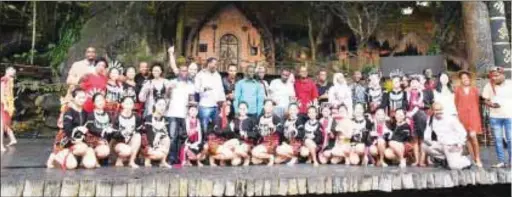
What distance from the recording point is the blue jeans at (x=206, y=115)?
698 cm

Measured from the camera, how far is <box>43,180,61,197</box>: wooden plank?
4.91 metres

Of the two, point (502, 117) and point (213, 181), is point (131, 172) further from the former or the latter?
point (502, 117)

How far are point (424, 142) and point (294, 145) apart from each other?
1.67 meters

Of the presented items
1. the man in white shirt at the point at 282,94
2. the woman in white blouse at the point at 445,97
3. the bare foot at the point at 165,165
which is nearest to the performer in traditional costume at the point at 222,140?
the bare foot at the point at 165,165

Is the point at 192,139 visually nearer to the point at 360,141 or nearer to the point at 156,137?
the point at 156,137

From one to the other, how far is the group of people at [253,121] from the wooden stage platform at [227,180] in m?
0.28

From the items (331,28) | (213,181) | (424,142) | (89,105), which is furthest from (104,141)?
(331,28)

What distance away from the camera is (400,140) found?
6727mm

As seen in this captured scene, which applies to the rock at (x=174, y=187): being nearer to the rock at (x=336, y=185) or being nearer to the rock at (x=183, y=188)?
the rock at (x=183, y=188)

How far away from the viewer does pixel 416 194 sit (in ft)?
23.1

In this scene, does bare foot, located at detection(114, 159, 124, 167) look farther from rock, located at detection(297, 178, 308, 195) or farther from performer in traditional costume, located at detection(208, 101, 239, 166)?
rock, located at detection(297, 178, 308, 195)

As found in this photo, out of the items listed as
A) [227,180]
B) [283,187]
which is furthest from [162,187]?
[283,187]

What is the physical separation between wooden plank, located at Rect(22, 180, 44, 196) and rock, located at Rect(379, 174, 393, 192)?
3.53 m

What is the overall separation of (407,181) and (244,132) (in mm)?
2124
